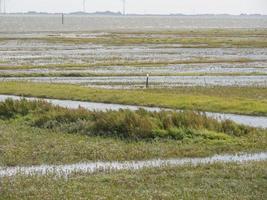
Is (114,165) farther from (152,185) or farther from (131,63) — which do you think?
(131,63)

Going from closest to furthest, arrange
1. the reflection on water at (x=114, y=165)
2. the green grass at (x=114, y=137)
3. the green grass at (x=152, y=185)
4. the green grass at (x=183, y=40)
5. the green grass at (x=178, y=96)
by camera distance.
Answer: the green grass at (x=152, y=185)
the reflection on water at (x=114, y=165)
the green grass at (x=114, y=137)
the green grass at (x=178, y=96)
the green grass at (x=183, y=40)

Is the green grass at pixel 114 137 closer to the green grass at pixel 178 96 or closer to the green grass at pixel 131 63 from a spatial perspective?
the green grass at pixel 178 96

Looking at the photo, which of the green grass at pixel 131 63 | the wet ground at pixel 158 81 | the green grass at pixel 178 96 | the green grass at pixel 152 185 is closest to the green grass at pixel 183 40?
the green grass at pixel 131 63

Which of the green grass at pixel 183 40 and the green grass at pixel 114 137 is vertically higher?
the green grass at pixel 114 137

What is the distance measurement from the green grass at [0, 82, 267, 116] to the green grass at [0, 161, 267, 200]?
472 inches

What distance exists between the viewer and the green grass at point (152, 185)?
40.3ft

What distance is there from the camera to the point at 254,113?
84.8 feet

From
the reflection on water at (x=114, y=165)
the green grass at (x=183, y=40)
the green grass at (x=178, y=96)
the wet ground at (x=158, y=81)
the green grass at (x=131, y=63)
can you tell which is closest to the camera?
→ the reflection on water at (x=114, y=165)

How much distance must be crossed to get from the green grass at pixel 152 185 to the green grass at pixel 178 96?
472 inches

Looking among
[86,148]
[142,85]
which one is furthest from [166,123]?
[142,85]

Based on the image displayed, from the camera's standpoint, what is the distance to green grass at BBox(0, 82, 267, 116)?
89.9 feet

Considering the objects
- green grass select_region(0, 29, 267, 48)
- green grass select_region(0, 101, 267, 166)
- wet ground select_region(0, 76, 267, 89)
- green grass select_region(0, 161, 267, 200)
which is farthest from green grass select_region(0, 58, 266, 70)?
green grass select_region(0, 161, 267, 200)

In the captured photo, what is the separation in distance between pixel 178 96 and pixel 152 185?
1798 cm

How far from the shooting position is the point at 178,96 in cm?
3092
